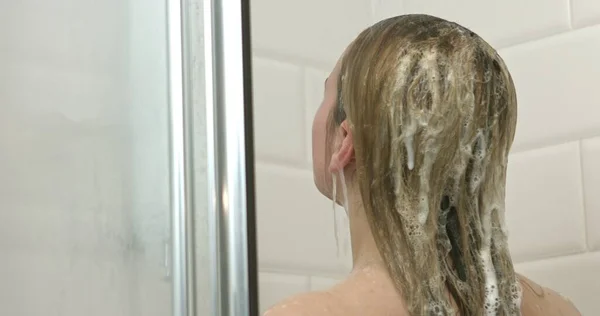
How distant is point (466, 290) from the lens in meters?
0.83

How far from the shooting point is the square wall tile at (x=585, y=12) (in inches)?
48.2

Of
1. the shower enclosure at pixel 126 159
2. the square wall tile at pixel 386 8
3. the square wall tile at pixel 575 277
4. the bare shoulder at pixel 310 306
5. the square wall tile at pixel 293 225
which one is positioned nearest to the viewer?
the bare shoulder at pixel 310 306

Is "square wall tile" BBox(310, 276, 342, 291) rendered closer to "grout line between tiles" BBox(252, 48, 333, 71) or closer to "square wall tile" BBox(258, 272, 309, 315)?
"square wall tile" BBox(258, 272, 309, 315)

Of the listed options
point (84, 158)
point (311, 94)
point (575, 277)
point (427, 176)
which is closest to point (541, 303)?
point (427, 176)

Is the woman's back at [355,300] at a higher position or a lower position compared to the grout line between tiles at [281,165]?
higher

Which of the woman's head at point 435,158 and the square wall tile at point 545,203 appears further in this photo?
the square wall tile at point 545,203

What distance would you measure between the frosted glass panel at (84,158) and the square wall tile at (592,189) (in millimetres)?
499

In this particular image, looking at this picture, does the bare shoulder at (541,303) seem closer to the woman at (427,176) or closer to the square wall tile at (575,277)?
the woman at (427,176)

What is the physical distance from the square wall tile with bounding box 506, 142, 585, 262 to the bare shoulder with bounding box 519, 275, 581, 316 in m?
0.28

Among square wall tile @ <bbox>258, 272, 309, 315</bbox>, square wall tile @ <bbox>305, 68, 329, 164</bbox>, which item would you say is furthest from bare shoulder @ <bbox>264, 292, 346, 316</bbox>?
square wall tile @ <bbox>305, 68, 329, 164</bbox>

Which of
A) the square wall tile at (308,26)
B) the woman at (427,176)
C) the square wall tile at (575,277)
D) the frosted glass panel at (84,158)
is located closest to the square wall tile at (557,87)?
the square wall tile at (575,277)

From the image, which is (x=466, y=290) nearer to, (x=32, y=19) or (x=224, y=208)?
(x=224, y=208)

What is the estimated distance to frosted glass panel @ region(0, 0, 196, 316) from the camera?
37.2 inches

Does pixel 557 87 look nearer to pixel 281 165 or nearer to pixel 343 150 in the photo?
pixel 281 165
